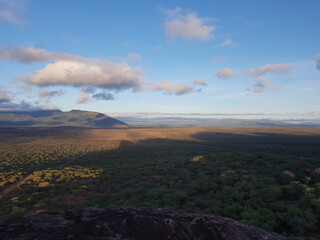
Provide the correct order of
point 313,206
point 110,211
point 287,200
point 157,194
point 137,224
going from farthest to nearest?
point 157,194
point 287,200
point 313,206
point 110,211
point 137,224

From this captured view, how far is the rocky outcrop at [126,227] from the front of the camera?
441 centimetres

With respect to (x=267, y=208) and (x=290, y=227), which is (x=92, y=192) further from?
(x=290, y=227)

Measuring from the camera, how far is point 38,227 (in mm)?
4527

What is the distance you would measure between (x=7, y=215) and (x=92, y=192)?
241 inches

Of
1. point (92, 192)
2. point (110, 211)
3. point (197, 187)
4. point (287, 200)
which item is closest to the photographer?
point (110, 211)

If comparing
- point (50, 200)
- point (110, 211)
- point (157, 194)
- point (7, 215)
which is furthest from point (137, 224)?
point (50, 200)

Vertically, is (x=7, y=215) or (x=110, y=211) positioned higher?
(x=110, y=211)

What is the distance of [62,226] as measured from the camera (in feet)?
15.3

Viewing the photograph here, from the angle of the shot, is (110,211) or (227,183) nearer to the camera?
(110,211)

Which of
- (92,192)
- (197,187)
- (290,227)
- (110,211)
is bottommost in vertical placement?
(92,192)

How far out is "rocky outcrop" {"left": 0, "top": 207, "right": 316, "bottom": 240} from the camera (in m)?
4.41

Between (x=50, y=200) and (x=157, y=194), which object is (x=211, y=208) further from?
(x=50, y=200)

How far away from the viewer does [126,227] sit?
15.8 ft

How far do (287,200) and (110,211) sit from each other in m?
10.4
